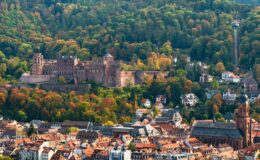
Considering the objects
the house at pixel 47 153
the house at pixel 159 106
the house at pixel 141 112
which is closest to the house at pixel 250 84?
the house at pixel 159 106

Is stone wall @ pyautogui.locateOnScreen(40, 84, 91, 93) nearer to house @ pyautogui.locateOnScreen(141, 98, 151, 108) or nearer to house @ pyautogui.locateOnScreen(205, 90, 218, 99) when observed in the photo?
house @ pyautogui.locateOnScreen(141, 98, 151, 108)

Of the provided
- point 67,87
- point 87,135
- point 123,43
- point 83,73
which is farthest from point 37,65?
point 87,135

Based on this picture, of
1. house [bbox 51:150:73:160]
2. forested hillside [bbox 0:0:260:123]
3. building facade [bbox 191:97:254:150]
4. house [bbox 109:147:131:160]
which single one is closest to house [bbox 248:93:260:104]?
forested hillside [bbox 0:0:260:123]

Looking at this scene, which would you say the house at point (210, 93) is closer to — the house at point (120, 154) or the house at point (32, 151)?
the house at point (32, 151)

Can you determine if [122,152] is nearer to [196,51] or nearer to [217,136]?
[217,136]

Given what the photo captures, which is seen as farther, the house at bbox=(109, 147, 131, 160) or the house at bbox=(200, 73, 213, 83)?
the house at bbox=(200, 73, 213, 83)

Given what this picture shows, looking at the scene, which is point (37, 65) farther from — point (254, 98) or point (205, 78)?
point (254, 98)
